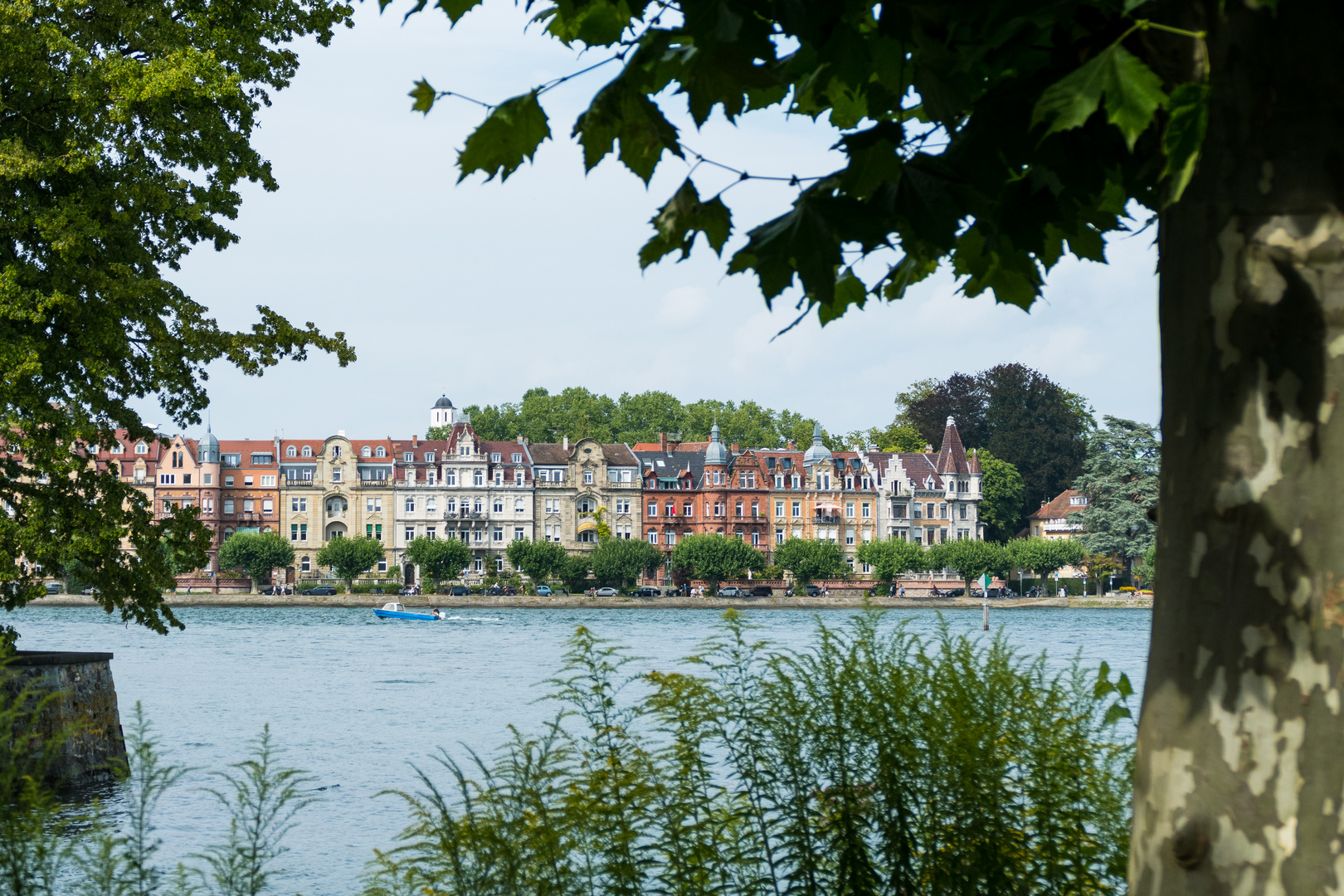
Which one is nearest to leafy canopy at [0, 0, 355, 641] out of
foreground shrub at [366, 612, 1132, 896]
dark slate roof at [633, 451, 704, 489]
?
foreground shrub at [366, 612, 1132, 896]

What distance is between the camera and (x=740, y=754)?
6184 millimetres

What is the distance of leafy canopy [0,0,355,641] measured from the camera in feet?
48.6

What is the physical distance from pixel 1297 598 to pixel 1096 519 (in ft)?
317

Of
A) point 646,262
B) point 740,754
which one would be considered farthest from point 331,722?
point 646,262

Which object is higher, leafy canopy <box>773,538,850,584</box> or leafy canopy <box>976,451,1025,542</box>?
leafy canopy <box>976,451,1025,542</box>

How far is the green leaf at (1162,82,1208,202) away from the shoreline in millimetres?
93704

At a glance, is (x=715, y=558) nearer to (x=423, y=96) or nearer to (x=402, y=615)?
(x=402, y=615)

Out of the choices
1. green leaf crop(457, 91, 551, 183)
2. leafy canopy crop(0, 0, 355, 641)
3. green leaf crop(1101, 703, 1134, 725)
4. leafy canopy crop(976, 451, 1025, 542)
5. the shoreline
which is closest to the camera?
green leaf crop(457, 91, 551, 183)

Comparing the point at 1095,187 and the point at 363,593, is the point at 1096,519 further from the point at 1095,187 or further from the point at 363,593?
the point at 1095,187

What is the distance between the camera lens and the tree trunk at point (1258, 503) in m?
3.08

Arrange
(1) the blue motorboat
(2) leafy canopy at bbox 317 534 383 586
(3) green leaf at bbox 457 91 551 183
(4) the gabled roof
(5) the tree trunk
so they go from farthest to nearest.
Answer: (4) the gabled roof < (2) leafy canopy at bbox 317 534 383 586 < (1) the blue motorboat < (3) green leaf at bbox 457 91 551 183 < (5) the tree trunk

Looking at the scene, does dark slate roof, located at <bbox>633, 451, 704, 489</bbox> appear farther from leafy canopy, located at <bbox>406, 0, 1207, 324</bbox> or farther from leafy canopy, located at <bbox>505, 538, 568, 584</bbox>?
leafy canopy, located at <bbox>406, 0, 1207, 324</bbox>

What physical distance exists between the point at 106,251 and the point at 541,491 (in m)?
96.3

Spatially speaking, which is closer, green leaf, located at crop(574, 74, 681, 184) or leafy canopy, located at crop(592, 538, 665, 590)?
green leaf, located at crop(574, 74, 681, 184)
